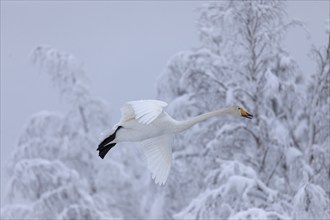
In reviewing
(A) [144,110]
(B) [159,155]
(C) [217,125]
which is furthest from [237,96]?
(A) [144,110]

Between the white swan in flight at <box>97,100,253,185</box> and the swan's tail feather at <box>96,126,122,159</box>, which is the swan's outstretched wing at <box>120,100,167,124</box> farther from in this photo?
the swan's tail feather at <box>96,126,122,159</box>

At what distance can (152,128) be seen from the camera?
17.5ft

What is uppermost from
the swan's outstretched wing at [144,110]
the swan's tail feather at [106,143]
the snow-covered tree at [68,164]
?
the swan's outstretched wing at [144,110]

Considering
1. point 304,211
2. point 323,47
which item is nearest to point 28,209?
point 304,211

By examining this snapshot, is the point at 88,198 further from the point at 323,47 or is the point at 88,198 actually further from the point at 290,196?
the point at 323,47

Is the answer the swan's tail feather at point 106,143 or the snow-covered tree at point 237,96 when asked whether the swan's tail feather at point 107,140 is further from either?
the snow-covered tree at point 237,96

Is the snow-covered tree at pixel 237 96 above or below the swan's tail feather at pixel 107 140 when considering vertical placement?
below

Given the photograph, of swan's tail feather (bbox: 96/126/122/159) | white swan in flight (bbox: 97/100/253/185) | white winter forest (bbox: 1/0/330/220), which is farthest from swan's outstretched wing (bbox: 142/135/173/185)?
white winter forest (bbox: 1/0/330/220)

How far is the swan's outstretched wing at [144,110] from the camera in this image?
185 inches

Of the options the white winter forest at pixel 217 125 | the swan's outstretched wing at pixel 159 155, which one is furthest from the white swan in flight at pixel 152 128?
the white winter forest at pixel 217 125

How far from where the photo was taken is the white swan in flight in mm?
4980

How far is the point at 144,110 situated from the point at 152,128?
0.48 metres

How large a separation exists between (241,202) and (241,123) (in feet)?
6.40

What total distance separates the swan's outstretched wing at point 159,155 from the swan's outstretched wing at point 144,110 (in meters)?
0.71
